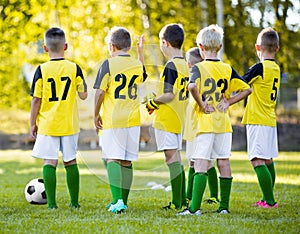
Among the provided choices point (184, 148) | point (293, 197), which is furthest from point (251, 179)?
point (184, 148)

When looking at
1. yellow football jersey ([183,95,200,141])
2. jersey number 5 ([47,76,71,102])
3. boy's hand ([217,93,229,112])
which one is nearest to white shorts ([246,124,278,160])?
yellow football jersey ([183,95,200,141])

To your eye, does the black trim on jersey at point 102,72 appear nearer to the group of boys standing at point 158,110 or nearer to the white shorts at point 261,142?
the group of boys standing at point 158,110

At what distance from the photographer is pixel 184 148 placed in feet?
23.4

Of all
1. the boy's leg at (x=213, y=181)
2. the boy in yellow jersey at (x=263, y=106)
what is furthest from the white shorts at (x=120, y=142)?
the boy in yellow jersey at (x=263, y=106)

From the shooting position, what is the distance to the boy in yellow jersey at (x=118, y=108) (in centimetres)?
603

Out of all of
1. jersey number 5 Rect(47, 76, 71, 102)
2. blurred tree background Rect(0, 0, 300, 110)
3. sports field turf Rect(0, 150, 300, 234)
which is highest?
blurred tree background Rect(0, 0, 300, 110)

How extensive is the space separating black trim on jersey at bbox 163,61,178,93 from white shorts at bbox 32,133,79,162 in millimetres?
1072

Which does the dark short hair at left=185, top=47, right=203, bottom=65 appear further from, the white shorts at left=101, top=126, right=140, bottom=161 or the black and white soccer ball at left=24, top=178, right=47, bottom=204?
the black and white soccer ball at left=24, top=178, right=47, bottom=204

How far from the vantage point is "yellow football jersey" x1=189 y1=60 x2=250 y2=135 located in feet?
19.1

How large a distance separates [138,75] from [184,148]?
1.36m

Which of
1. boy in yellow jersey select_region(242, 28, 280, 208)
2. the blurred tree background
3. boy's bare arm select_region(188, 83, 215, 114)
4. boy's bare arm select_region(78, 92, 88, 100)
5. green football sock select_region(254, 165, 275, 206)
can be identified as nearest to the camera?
boy's bare arm select_region(188, 83, 215, 114)

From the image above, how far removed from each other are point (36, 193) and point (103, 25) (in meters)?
17.8

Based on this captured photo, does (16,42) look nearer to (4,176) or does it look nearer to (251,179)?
(4,176)

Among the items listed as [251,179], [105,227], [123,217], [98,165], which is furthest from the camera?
[251,179]
